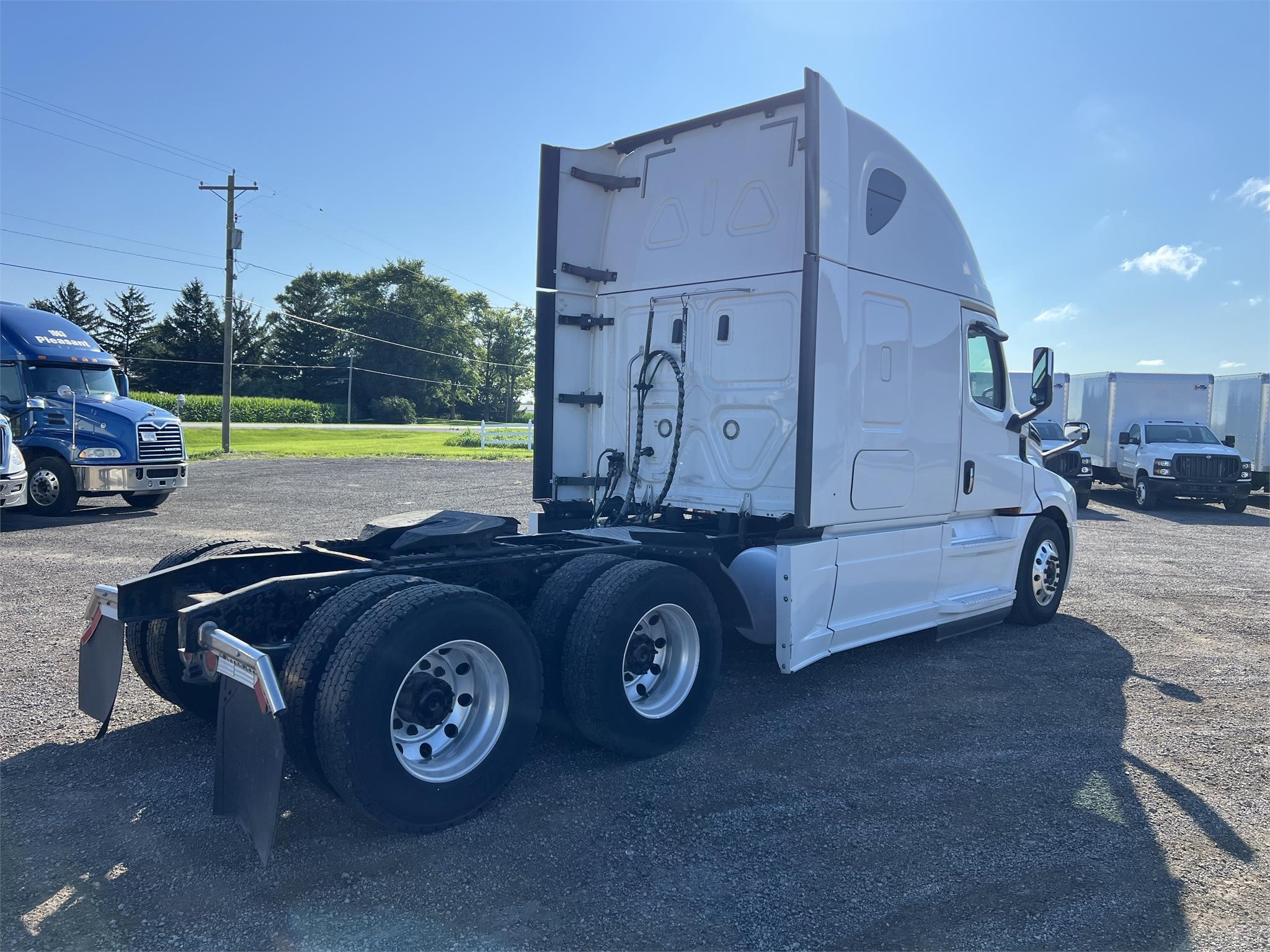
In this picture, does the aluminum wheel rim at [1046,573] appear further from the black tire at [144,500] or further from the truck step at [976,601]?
the black tire at [144,500]

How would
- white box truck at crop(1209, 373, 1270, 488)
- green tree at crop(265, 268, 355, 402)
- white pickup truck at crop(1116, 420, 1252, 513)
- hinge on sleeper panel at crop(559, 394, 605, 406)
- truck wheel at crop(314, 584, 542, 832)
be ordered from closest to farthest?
1. truck wheel at crop(314, 584, 542, 832)
2. hinge on sleeper panel at crop(559, 394, 605, 406)
3. white pickup truck at crop(1116, 420, 1252, 513)
4. white box truck at crop(1209, 373, 1270, 488)
5. green tree at crop(265, 268, 355, 402)

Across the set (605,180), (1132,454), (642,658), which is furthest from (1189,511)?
(642,658)

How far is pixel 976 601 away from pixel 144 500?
544 inches

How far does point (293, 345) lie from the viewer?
83750mm

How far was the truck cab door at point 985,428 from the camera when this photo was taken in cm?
670

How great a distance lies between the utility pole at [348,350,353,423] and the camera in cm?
7494

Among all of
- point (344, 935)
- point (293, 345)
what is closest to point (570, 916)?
point (344, 935)

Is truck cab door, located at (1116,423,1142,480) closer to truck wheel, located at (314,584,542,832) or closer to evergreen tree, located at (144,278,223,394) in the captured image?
truck wheel, located at (314,584,542,832)

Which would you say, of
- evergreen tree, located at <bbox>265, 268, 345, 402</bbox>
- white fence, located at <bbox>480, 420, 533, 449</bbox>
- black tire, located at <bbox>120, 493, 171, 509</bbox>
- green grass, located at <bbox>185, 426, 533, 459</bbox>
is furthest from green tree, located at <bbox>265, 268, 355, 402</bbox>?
black tire, located at <bbox>120, 493, 171, 509</bbox>

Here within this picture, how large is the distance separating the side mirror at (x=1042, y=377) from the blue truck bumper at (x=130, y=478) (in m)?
13.4

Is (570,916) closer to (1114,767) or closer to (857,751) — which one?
(857,751)

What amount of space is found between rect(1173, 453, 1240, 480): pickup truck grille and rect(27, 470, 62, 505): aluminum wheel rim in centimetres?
2121

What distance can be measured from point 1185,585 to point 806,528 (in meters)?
7.02

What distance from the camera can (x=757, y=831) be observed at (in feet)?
12.3
